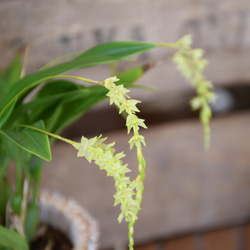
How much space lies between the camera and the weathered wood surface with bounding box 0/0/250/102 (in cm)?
86

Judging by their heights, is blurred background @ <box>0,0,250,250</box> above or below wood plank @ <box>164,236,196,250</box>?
above

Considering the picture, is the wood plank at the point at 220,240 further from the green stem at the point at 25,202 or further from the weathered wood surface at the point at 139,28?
the green stem at the point at 25,202

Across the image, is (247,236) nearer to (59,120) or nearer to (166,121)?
(166,121)

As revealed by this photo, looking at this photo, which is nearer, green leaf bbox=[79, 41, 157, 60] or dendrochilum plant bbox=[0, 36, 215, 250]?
dendrochilum plant bbox=[0, 36, 215, 250]

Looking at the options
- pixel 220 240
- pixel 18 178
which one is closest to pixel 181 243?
pixel 220 240

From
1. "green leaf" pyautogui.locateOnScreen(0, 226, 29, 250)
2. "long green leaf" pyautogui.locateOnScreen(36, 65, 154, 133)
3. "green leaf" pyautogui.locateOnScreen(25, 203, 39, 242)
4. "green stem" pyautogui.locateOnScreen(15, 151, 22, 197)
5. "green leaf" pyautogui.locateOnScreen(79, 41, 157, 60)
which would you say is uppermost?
"green leaf" pyautogui.locateOnScreen(79, 41, 157, 60)

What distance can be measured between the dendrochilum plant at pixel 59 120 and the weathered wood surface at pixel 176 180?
38 centimetres

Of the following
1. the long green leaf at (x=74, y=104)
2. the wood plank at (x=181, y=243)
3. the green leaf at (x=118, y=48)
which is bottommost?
the wood plank at (x=181, y=243)

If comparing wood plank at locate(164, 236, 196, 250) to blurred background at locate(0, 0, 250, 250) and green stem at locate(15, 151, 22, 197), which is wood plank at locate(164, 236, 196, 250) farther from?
green stem at locate(15, 151, 22, 197)

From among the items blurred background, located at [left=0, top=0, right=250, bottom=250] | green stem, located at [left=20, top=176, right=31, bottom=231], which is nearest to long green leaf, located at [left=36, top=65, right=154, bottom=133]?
green stem, located at [left=20, top=176, right=31, bottom=231]

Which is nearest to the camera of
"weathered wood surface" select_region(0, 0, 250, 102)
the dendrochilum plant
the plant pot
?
the dendrochilum plant

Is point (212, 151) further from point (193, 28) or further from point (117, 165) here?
point (117, 165)

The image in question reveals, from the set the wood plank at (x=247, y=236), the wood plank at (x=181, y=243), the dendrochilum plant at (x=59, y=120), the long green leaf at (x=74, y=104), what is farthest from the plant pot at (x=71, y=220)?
the wood plank at (x=247, y=236)

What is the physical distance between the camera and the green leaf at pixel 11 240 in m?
0.44
